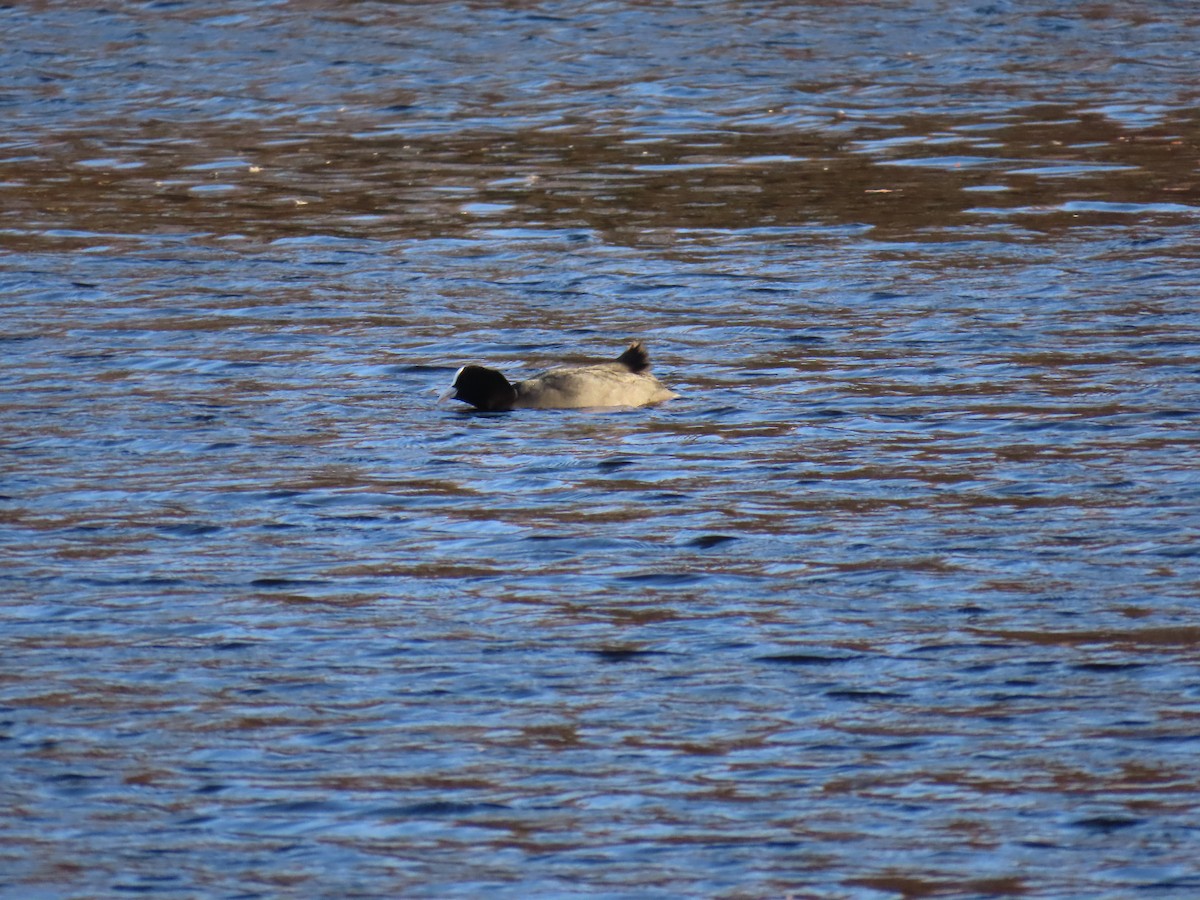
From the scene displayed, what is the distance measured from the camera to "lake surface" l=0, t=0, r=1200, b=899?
24.9 feet

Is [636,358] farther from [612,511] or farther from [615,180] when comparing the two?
[615,180]

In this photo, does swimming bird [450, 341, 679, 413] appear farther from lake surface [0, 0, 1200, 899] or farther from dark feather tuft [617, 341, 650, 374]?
lake surface [0, 0, 1200, 899]

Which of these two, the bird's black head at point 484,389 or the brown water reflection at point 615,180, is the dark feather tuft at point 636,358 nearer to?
the bird's black head at point 484,389

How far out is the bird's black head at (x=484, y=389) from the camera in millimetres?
13703

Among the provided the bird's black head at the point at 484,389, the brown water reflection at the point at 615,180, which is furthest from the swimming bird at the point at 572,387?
the brown water reflection at the point at 615,180

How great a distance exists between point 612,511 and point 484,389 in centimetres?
239

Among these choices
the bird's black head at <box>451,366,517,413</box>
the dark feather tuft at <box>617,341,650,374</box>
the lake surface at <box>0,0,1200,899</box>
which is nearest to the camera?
the lake surface at <box>0,0,1200,899</box>

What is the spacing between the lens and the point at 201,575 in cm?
1056

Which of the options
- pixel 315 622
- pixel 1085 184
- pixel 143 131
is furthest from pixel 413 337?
pixel 143 131

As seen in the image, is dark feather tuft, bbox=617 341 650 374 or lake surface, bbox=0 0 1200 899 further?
dark feather tuft, bbox=617 341 650 374

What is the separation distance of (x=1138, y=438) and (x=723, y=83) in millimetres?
15966

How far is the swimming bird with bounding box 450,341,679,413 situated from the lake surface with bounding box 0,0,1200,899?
5.5 inches

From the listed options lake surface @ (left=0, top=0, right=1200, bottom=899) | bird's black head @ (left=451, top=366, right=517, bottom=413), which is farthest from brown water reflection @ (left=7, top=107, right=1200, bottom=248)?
bird's black head @ (left=451, top=366, right=517, bottom=413)

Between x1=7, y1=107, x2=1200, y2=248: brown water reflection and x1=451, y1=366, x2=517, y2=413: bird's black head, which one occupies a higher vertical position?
x1=451, y1=366, x2=517, y2=413: bird's black head
